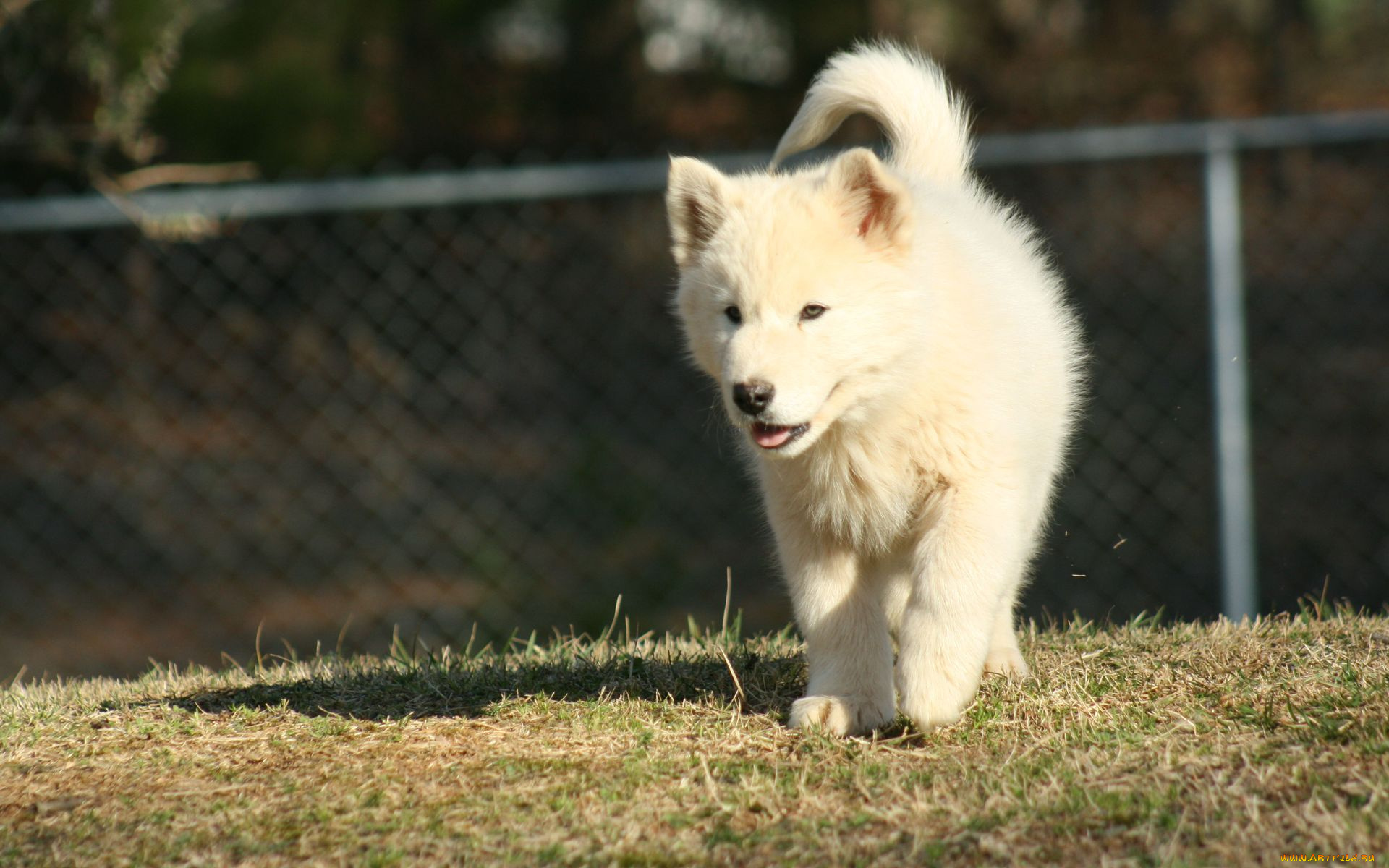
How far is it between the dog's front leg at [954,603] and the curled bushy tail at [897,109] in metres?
1.08

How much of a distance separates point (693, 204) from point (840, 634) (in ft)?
3.12

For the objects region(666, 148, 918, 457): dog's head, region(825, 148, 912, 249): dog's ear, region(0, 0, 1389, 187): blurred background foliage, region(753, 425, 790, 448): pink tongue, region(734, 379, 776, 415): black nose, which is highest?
region(0, 0, 1389, 187): blurred background foliage

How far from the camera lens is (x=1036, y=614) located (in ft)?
21.8

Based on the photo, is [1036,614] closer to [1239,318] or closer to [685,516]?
[685,516]

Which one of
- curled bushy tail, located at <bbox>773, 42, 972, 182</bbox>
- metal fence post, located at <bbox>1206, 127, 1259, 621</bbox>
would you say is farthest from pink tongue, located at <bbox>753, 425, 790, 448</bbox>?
metal fence post, located at <bbox>1206, 127, 1259, 621</bbox>

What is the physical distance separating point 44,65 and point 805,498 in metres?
3.32

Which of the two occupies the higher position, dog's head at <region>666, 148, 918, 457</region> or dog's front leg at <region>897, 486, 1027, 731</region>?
dog's head at <region>666, 148, 918, 457</region>

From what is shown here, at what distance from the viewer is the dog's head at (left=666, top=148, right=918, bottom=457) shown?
2516 millimetres

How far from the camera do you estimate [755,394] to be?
8.09 ft

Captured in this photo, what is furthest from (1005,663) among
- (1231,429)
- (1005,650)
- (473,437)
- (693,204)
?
(473,437)

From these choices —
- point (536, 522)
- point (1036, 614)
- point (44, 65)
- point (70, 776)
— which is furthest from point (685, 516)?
point (70, 776)

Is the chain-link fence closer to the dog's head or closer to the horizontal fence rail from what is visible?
the horizontal fence rail

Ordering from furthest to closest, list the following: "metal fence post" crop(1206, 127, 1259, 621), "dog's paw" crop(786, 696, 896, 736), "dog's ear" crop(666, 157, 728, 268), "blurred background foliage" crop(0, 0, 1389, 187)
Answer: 1. "blurred background foliage" crop(0, 0, 1389, 187)
2. "metal fence post" crop(1206, 127, 1259, 621)
3. "dog's ear" crop(666, 157, 728, 268)
4. "dog's paw" crop(786, 696, 896, 736)

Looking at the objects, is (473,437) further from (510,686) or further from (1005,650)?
(1005,650)
